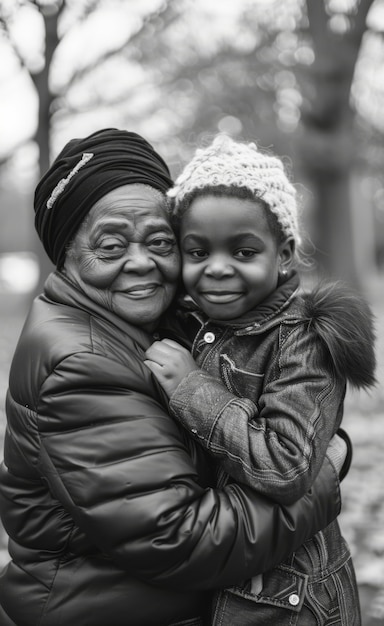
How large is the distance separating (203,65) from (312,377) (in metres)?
11.7

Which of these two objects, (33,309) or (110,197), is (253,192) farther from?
(33,309)

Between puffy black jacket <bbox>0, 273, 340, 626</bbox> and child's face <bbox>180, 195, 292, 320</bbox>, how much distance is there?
1.10 ft

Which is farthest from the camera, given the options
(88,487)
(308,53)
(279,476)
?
(308,53)

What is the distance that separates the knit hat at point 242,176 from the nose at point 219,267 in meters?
0.24

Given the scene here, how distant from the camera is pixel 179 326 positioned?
2.75 meters

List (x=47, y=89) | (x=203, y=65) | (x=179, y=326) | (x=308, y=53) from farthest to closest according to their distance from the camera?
(x=308, y=53) < (x=203, y=65) < (x=47, y=89) < (x=179, y=326)

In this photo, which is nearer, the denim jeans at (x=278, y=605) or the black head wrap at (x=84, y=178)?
the denim jeans at (x=278, y=605)

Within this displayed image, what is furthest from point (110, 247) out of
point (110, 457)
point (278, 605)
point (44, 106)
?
point (44, 106)

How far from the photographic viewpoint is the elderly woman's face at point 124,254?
95.0 inches

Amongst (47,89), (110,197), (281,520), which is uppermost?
(47,89)

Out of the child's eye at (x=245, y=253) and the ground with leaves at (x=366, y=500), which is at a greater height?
the child's eye at (x=245, y=253)

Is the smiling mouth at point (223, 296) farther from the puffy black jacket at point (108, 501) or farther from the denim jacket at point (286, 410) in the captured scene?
the puffy black jacket at point (108, 501)

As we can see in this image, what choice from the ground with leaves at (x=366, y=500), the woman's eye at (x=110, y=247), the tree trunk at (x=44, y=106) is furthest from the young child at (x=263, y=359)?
the tree trunk at (x=44, y=106)

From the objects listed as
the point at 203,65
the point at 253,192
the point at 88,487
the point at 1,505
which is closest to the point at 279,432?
the point at 88,487
